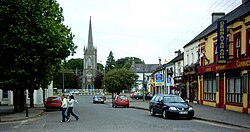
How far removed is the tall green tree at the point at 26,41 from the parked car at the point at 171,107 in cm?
909

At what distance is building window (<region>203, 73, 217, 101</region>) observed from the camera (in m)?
37.5

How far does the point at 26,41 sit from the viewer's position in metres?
27.8

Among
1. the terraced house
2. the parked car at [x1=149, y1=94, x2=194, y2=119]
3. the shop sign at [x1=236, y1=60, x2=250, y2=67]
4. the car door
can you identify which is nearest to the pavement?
the parked car at [x1=149, y1=94, x2=194, y2=119]

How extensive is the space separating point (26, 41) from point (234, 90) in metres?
16.3

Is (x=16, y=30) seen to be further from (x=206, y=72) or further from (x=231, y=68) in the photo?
(x=206, y=72)

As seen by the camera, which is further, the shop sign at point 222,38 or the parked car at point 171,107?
the shop sign at point 222,38

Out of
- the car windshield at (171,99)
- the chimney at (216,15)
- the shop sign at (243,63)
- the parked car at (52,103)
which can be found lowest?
the parked car at (52,103)

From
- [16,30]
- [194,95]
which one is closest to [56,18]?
[16,30]

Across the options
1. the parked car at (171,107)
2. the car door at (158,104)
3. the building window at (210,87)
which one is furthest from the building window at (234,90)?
the car door at (158,104)

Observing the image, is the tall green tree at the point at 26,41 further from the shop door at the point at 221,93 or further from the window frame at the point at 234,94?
the shop door at the point at 221,93

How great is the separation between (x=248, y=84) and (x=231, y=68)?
3.12 meters

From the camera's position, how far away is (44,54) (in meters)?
29.8

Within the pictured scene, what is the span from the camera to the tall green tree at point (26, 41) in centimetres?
2725

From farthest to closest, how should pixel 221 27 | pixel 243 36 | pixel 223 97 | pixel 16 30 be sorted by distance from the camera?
pixel 223 97 → pixel 221 27 → pixel 243 36 → pixel 16 30
